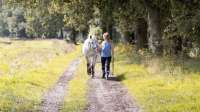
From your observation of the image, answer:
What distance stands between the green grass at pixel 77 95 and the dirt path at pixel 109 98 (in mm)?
258

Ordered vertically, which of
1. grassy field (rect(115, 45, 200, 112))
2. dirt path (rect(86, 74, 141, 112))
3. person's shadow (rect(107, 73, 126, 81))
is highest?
grassy field (rect(115, 45, 200, 112))

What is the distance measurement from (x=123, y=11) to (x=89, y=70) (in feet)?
47.3

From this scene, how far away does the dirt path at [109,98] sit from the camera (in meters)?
17.2

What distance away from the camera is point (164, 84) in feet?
73.2

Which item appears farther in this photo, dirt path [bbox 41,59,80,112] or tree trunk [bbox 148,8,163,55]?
tree trunk [bbox 148,8,163,55]

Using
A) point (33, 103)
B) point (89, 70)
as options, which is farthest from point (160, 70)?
point (33, 103)

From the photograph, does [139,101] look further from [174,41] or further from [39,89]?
[174,41]

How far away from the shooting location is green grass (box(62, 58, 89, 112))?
17422 millimetres

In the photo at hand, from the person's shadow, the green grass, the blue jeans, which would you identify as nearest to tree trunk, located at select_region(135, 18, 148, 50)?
the person's shadow

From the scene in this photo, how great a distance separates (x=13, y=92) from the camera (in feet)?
66.8

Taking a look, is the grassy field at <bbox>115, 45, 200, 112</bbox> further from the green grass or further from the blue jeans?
the green grass

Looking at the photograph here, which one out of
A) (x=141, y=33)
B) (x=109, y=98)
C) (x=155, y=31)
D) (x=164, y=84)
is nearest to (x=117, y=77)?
(x=164, y=84)

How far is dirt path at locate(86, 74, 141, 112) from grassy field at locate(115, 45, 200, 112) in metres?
0.35

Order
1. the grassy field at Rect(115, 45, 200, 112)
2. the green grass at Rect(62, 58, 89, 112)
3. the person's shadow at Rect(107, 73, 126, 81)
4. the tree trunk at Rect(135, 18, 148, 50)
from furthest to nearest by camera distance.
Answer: the tree trunk at Rect(135, 18, 148, 50), the person's shadow at Rect(107, 73, 126, 81), the green grass at Rect(62, 58, 89, 112), the grassy field at Rect(115, 45, 200, 112)
